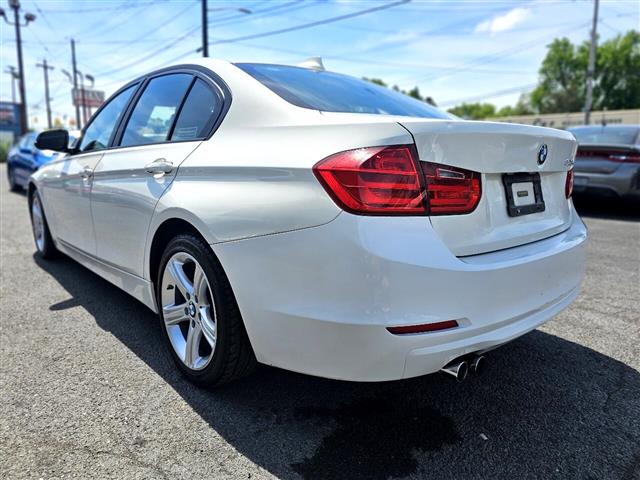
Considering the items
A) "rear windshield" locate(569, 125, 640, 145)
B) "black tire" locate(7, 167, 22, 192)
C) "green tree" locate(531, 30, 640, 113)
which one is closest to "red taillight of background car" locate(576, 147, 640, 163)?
"rear windshield" locate(569, 125, 640, 145)

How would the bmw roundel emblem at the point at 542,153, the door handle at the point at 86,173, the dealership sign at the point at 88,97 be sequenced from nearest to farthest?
the bmw roundel emblem at the point at 542,153, the door handle at the point at 86,173, the dealership sign at the point at 88,97

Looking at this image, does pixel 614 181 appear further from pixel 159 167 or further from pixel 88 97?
pixel 88 97

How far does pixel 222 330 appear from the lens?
2037 mm

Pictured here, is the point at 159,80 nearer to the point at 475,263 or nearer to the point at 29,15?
the point at 475,263

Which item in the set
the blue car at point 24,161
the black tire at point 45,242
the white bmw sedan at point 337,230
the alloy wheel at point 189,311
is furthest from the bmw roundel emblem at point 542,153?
the blue car at point 24,161

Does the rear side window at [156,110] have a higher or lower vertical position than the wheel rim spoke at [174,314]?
higher

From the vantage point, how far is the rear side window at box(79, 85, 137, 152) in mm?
3305

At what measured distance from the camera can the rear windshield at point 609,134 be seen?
7.14 meters

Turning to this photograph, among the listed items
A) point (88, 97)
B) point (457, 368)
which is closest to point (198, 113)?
point (457, 368)

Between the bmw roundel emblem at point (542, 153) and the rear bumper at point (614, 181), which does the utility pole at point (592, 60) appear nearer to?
the rear bumper at point (614, 181)

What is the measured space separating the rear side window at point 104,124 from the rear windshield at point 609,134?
6772mm

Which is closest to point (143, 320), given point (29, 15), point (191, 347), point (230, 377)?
point (191, 347)

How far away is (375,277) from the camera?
1582mm

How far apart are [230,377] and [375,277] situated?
3.10ft
